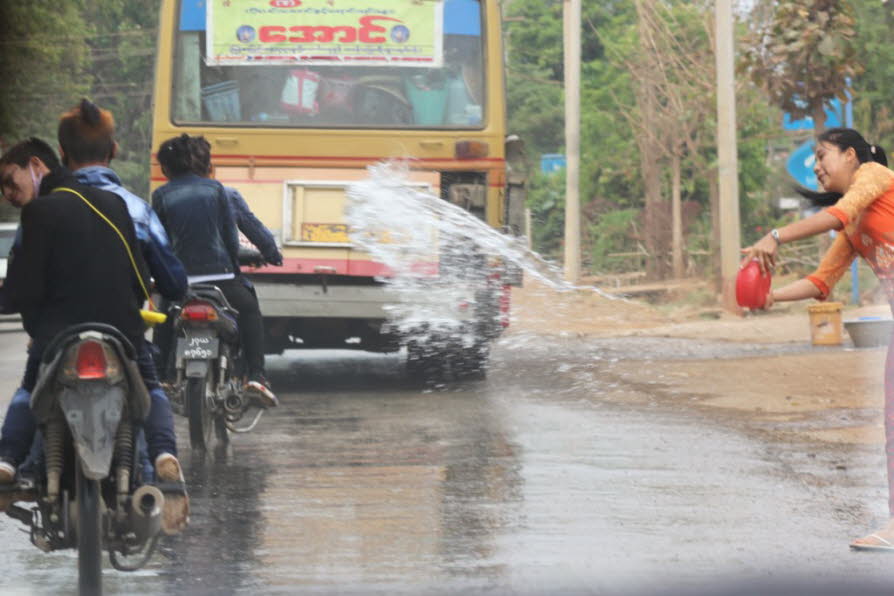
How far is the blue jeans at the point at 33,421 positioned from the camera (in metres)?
5.56

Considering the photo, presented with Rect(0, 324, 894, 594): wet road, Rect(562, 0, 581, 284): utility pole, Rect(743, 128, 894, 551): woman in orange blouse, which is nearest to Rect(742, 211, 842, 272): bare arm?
Rect(743, 128, 894, 551): woman in orange blouse

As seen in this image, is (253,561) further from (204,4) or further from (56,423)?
(204,4)

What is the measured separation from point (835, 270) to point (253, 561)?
2701 millimetres

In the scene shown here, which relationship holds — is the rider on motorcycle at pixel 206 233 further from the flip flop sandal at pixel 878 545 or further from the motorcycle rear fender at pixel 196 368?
the flip flop sandal at pixel 878 545

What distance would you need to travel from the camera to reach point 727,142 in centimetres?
2359

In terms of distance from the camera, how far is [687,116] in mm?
32406

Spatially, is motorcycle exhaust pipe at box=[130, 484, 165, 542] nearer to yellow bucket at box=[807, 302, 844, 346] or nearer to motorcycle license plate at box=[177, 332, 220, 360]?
motorcycle license plate at box=[177, 332, 220, 360]

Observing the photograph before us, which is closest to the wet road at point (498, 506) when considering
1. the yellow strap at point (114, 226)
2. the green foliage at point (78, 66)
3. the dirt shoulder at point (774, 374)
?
the dirt shoulder at point (774, 374)

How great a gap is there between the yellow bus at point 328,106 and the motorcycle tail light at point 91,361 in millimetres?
7877

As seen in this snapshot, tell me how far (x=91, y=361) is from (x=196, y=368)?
12.1ft

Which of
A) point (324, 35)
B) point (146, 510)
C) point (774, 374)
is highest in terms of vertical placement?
point (324, 35)

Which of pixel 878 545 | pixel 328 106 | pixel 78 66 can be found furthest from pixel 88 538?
pixel 78 66

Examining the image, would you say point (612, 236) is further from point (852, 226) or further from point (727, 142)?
point (852, 226)

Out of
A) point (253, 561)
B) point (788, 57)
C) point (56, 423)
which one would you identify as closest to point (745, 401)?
point (253, 561)
